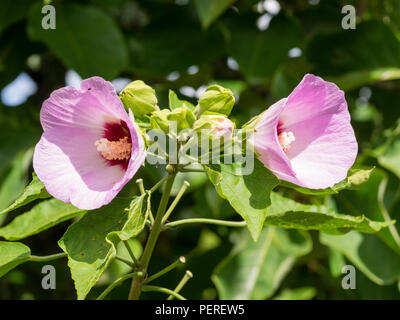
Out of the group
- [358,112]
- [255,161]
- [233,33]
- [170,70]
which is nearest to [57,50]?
[170,70]

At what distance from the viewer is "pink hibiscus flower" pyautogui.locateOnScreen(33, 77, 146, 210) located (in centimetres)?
80

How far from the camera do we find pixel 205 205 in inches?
62.9

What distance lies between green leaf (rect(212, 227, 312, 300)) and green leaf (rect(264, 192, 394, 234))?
A: 495 millimetres

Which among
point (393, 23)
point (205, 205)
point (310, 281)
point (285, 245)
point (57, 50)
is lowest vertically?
point (310, 281)

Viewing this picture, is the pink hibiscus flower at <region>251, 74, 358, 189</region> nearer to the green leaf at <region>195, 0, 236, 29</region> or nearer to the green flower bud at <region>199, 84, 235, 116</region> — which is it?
the green flower bud at <region>199, 84, 235, 116</region>

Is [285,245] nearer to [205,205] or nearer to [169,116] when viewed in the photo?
[205,205]

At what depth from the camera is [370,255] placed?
1.46 m

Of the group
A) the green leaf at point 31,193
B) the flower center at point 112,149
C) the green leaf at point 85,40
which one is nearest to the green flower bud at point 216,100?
the flower center at point 112,149

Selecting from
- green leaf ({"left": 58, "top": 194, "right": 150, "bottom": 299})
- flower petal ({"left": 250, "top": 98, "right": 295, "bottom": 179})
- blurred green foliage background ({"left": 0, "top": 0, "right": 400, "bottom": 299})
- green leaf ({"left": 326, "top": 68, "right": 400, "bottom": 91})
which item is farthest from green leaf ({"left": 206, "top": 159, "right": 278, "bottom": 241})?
green leaf ({"left": 326, "top": 68, "right": 400, "bottom": 91})

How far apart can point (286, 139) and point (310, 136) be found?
42 millimetres

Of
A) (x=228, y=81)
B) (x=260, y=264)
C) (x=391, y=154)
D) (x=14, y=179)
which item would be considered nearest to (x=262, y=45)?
(x=228, y=81)

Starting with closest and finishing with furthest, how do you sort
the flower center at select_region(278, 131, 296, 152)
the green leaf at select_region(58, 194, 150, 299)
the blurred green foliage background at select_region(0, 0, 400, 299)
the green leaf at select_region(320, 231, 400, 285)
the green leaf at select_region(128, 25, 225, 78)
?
the green leaf at select_region(58, 194, 150, 299), the flower center at select_region(278, 131, 296, 152), the green leaf at select_region(320, 231, 400, 285), the blurred green foliage background at select_region(0, 0, 400, 299), the green leaf at select_region(128, 25, 225, 78)

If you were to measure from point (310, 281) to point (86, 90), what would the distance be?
121 centimetres

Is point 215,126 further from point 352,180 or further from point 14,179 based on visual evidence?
Result: point 14,179
